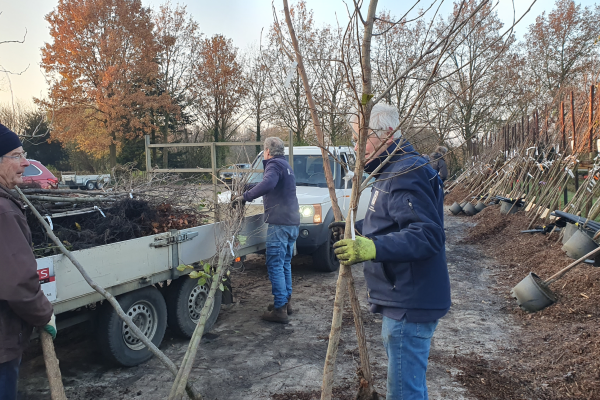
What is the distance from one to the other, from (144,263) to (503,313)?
442 centimetres

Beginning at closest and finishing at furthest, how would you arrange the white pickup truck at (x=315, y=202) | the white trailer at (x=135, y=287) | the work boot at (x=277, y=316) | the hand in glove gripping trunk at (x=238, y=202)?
the white trailer at (x=135, y=287)
the hand in glove gripping trunk at (x=238, y=202)
the work boot at (x=277, y=316)
the white pickup truck at (x=315, y=202)

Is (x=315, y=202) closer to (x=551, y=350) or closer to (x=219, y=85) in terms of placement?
(x=551, y=350)

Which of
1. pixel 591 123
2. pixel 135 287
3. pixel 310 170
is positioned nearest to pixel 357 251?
pixel 135 287

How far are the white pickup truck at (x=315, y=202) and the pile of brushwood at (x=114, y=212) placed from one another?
1434mm

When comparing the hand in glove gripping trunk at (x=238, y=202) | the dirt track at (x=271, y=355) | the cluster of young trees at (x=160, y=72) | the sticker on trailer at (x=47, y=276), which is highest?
the cluster of young trees at (x=160, y=72)

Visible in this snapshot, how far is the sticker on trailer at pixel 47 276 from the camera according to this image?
307cm

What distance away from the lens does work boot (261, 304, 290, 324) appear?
17.3 ft

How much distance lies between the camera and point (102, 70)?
24.1 meters

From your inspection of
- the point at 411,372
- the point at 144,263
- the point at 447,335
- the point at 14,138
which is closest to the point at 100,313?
the point at 144,263

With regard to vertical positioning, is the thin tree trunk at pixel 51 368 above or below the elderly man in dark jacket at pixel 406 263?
below

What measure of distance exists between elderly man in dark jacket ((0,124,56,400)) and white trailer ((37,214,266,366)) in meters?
0.93

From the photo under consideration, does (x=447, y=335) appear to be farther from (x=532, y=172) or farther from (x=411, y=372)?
(x=532, y=172)

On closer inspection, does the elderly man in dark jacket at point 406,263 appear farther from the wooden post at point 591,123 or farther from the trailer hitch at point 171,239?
the wooden post at point 591,123

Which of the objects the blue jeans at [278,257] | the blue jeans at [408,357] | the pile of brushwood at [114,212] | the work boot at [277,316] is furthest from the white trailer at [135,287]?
the blue jeans at [408,357]
